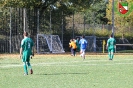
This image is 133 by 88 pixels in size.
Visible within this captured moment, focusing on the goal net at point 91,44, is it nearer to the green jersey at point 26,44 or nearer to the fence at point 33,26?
the fence at point 33,26

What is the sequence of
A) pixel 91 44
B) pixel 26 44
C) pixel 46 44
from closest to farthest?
pixel 26 44
pixel 46 44
pixel 91 44

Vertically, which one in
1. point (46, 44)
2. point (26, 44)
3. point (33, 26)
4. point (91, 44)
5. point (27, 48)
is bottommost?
point (91, 44)

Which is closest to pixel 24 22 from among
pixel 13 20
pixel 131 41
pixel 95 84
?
pixel 13 20

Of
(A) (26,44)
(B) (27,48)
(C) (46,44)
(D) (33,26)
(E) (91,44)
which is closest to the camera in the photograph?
(A) (26,44)

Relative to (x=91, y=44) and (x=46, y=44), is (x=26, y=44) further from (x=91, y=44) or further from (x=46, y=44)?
(x=91, y=44)

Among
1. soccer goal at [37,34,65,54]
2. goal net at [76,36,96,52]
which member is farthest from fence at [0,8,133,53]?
soccer goal at [37,34,65,54]

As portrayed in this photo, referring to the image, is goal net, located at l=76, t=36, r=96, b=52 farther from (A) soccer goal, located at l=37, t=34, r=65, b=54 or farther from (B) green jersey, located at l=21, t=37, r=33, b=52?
(B) green jersey, located at l=21, t=37, r=33, b=52

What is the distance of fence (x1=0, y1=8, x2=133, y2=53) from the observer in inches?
1881

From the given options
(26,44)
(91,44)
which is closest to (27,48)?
(26,44)

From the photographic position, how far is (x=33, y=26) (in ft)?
164

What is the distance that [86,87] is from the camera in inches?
593

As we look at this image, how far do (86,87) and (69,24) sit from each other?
1528 inches

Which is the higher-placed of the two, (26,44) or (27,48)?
(26,44)

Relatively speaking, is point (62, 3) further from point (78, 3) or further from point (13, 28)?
point (13, 28)
